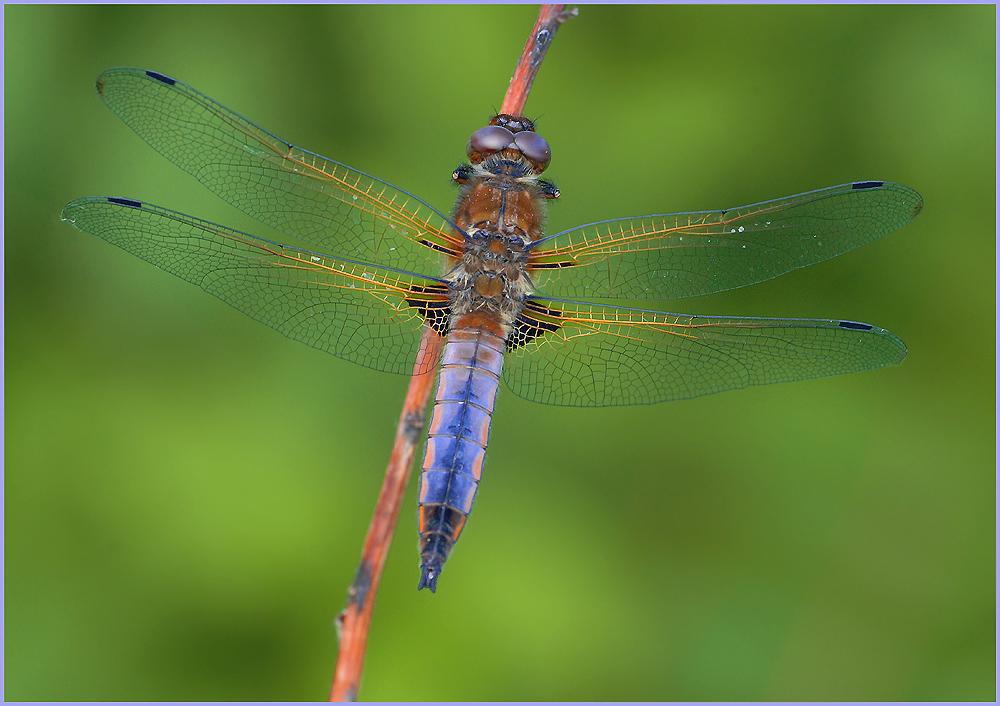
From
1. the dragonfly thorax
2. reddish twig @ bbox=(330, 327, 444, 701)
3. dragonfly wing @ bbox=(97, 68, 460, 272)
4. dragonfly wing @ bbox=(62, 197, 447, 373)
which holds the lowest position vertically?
reddish twig @ bbox=(330, 327, 444, 701)

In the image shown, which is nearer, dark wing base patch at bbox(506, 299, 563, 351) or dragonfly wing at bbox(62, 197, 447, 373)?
dragonfly wing at bbox(62, 197, 447, 373)

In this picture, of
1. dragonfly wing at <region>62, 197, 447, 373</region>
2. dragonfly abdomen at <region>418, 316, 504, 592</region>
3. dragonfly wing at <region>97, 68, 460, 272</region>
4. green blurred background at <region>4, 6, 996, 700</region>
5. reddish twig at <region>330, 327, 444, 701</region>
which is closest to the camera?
reddish twig at <region>330, 327, 444, 701</region>

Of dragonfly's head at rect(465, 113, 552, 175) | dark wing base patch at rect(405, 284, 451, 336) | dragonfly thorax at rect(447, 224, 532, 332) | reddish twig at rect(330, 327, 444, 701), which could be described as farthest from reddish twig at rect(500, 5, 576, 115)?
reddish twig at rect(330, 327, 444, 701)

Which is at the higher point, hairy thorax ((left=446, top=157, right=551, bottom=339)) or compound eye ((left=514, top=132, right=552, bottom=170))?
compound eye ((left=514, top=132, right=552, bottom=170))

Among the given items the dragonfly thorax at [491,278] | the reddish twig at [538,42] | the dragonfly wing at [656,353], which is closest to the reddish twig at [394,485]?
the reddish twig at [538,42]

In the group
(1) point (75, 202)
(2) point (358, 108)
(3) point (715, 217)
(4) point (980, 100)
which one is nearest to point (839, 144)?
(4) point (980, 100)

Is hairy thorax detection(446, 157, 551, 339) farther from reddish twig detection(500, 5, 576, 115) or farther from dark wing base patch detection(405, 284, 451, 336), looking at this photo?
reddish twig detection(500, 5, 576, 115)

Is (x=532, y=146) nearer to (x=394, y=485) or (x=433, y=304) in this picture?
(x=433, y=304)

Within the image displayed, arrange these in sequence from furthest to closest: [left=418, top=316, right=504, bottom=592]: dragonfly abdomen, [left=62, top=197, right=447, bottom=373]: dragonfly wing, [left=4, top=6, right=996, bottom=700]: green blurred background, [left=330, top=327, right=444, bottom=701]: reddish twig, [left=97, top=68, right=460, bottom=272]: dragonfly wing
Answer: [left=4, top=6, right=996, bottom=700]: green blurred background < [left=97, top=68, right=460, bottom=272]: dragonfly wing < [left=62, top=197, right=447, bottom=373]: dragonfly wing < [left=418, top=316, right=504, bottom=592]: dragonfly abdomen < [left=330, top=327, right=444, bottom=701]: reddish twig
